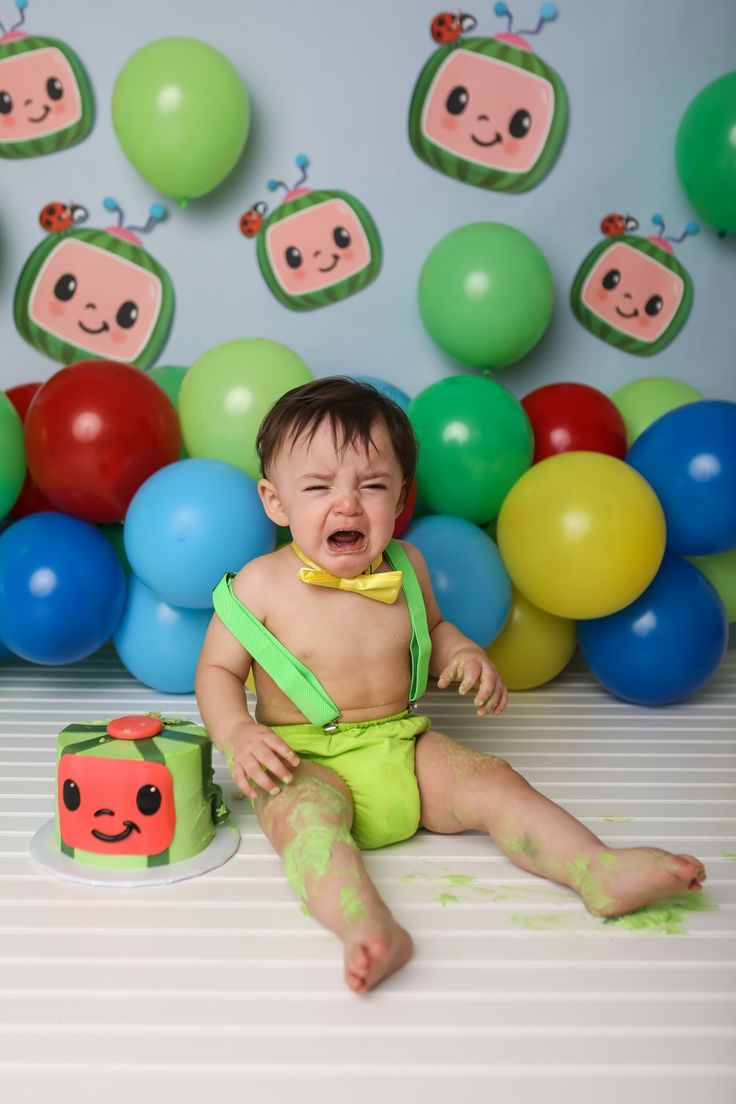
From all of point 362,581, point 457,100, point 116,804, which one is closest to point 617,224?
point 457,100

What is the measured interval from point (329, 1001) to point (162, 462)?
4.13 feet

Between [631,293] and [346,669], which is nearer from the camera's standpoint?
[346,669]

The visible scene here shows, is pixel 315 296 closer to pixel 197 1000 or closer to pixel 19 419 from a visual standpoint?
pixel 19 419

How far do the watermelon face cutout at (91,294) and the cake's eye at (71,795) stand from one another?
1433 millimetres

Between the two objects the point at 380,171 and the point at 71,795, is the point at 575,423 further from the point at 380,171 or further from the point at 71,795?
the point at 71,795

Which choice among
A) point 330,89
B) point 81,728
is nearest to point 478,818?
point 81,728

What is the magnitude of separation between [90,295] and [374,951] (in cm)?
191

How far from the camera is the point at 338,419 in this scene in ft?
5.22

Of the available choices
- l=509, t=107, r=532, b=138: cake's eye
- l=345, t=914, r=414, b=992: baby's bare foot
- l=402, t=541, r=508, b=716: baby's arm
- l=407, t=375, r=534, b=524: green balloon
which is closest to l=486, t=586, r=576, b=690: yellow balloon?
l=407, t=375, r=534, b=524: green balloon

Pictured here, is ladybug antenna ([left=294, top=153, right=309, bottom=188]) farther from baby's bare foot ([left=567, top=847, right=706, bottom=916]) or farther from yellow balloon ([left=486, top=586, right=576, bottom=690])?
baby's bare foot ([left=567, top=847, right=706, bottom=916])

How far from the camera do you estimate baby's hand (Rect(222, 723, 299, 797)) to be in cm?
142

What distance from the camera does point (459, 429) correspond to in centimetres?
213

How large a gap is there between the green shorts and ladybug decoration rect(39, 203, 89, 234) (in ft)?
5.02

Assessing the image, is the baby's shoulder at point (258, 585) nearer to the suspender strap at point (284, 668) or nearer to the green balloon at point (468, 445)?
the suspender strap at point (284, 668)
